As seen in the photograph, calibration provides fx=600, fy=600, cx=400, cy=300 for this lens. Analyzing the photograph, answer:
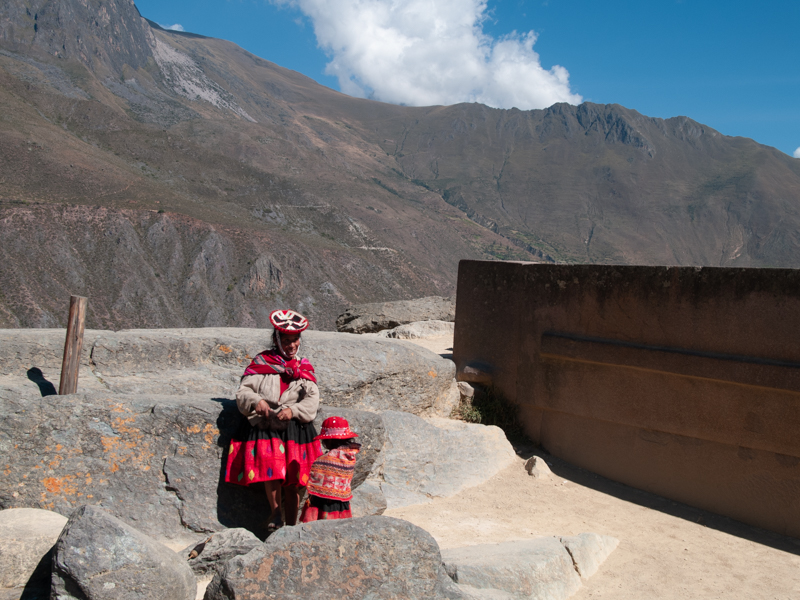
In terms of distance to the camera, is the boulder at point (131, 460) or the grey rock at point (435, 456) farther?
the grey rock at point (435, 456)

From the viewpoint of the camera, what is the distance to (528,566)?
317 centimetres

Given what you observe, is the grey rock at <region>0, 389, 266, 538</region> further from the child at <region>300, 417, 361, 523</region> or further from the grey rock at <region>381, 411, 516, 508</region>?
the grey rock at <region>381, 411, 516, 508</region>

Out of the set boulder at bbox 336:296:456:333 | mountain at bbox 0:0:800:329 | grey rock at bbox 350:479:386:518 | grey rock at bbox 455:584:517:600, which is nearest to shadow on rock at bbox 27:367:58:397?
grey rock at bbox 350:479:386:518

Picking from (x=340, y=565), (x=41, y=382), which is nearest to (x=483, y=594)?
(x=340, y=565)

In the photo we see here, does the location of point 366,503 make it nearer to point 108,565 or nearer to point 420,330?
point 108,565

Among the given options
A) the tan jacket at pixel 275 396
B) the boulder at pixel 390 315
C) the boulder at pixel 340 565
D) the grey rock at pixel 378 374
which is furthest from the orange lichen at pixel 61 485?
the boulder at pixel 390 315

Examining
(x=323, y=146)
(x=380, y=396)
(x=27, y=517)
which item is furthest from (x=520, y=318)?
(x=323, y=146)

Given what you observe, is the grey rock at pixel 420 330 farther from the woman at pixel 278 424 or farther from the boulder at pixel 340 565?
the boulder at pixel 340 565

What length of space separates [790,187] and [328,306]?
326ft

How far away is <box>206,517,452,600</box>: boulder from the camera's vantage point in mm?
2389

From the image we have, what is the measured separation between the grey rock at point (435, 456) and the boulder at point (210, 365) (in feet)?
0.95

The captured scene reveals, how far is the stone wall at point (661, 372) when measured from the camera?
4.28 m

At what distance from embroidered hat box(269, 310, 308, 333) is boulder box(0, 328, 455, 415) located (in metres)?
1.11

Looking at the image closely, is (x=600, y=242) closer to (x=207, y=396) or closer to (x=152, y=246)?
(x=152, y=246)
